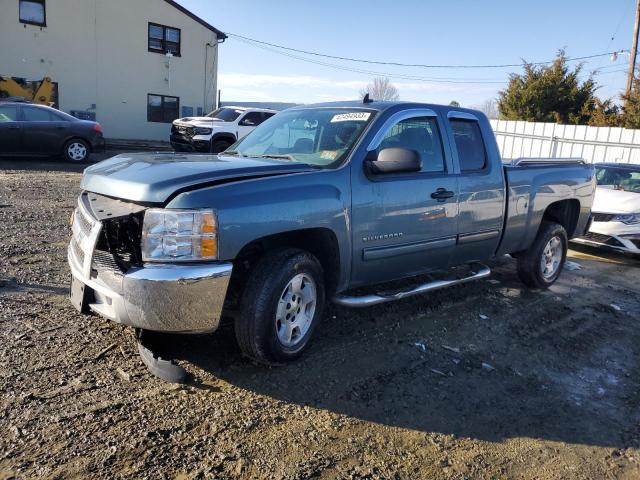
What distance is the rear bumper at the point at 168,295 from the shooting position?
128 inches

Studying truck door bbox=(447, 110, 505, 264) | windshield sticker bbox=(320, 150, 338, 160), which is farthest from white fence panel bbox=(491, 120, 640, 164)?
windshield sticker bbox=(320, 150, 338, 160)

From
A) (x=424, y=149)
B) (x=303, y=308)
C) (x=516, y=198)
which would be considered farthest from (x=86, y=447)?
(x=516, y=198)

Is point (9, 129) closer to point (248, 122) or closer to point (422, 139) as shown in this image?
point (248, 122)

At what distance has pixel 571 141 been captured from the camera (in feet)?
56.4

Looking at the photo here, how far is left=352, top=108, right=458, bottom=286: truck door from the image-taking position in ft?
13.9

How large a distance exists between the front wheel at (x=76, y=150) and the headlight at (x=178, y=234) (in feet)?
43.1

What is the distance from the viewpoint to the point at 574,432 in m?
3.43

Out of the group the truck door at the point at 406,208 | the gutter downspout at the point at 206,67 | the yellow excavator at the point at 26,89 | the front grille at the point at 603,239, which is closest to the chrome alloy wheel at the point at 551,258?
the truck door at the point at 406,208

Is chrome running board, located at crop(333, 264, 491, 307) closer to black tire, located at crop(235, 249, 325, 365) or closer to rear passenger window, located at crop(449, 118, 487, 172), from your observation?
black tire, located at crop(235, 249, 325, 365)

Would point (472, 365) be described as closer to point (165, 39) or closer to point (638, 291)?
point (638, 291)

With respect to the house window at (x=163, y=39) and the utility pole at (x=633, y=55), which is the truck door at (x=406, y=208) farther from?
the house window at (x=163, y=39)

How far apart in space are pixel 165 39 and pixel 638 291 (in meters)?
25.5

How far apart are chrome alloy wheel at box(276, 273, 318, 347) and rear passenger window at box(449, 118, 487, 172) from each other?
207 centimetres

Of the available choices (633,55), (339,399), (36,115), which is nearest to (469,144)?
(339,399)
